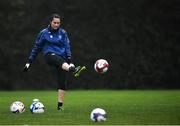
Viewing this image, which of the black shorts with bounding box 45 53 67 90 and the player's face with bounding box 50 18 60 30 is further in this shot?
the player's face with bounding box 50 18 60 30

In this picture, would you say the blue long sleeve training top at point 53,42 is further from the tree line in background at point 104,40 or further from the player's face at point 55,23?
the tree line in background at point 104,40

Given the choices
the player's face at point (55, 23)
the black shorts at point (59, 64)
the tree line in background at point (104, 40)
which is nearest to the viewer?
the black shorts at point (59, 64)

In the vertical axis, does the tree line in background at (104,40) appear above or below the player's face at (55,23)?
above

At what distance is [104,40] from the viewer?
26.3m

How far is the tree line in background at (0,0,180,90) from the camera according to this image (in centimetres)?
2603

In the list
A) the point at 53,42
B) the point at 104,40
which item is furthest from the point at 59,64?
the point at 104,40

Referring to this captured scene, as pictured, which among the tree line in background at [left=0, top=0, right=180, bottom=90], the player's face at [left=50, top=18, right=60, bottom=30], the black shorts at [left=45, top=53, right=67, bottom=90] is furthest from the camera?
the tree line in background at [left=0, top=0, right=180, bottom=90]

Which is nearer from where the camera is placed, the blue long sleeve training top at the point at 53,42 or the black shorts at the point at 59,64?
the black shorts at the point at 59,64

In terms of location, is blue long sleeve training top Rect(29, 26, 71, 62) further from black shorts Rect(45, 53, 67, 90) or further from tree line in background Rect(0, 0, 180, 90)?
tree line in background Rect(0, 0, 180, 90)

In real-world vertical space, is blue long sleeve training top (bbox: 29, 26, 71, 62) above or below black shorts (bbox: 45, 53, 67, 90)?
above

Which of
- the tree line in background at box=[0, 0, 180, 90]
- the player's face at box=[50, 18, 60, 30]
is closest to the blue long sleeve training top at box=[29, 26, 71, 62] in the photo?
the player's face at box=[50, 18, 60, 30]

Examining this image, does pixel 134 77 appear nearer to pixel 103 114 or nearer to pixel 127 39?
pixel 127 39

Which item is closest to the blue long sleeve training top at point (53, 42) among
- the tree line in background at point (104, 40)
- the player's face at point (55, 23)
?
the player's face at point (55, 23)

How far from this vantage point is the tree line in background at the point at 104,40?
26.0 metres
